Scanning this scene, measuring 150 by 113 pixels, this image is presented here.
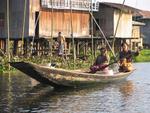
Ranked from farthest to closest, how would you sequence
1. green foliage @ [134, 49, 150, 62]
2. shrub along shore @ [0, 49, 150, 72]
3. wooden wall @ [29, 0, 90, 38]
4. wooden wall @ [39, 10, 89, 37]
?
green foliage @ [134, 49, 150, 62]
wooden wall @ [39, 10, 89, 37]
wooden wall @ [29, 0, 90, 38]
shrub along shore @ [0, 49, 150, 72]

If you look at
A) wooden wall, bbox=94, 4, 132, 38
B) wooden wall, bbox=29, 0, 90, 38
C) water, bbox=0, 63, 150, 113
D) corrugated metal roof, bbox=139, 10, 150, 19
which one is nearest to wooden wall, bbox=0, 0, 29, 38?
wooden wall, bbox=29, 0, 90, 38

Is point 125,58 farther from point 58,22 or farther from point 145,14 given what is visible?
point 145,14

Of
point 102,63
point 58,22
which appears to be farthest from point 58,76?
point 58,22

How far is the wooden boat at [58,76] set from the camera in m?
18.8

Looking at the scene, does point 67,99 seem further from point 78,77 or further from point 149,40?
point 149,40

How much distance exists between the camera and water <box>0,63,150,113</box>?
50.9 ft

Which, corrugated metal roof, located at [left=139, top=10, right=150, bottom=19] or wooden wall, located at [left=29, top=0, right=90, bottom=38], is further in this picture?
corrugated metal roof, located at [left=139, top=10, right=150, bottom=19]

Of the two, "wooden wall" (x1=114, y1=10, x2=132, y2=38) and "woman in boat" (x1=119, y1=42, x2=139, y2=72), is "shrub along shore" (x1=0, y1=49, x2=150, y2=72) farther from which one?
"wooden wall" (x1=114, y1=10, x2=132, y2=38)

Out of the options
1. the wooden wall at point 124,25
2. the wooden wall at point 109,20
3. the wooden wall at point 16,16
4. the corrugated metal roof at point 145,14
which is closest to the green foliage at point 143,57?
the wooden wall at point 124,25

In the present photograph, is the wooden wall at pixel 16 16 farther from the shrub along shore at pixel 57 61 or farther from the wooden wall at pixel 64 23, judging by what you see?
the shrub along shore at pixel 57 61

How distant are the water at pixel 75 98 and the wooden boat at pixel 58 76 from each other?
29 centimetres

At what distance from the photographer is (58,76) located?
64.2 ft

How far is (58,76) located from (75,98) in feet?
6.03

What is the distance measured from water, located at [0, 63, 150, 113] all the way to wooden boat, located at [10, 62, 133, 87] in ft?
0.95
